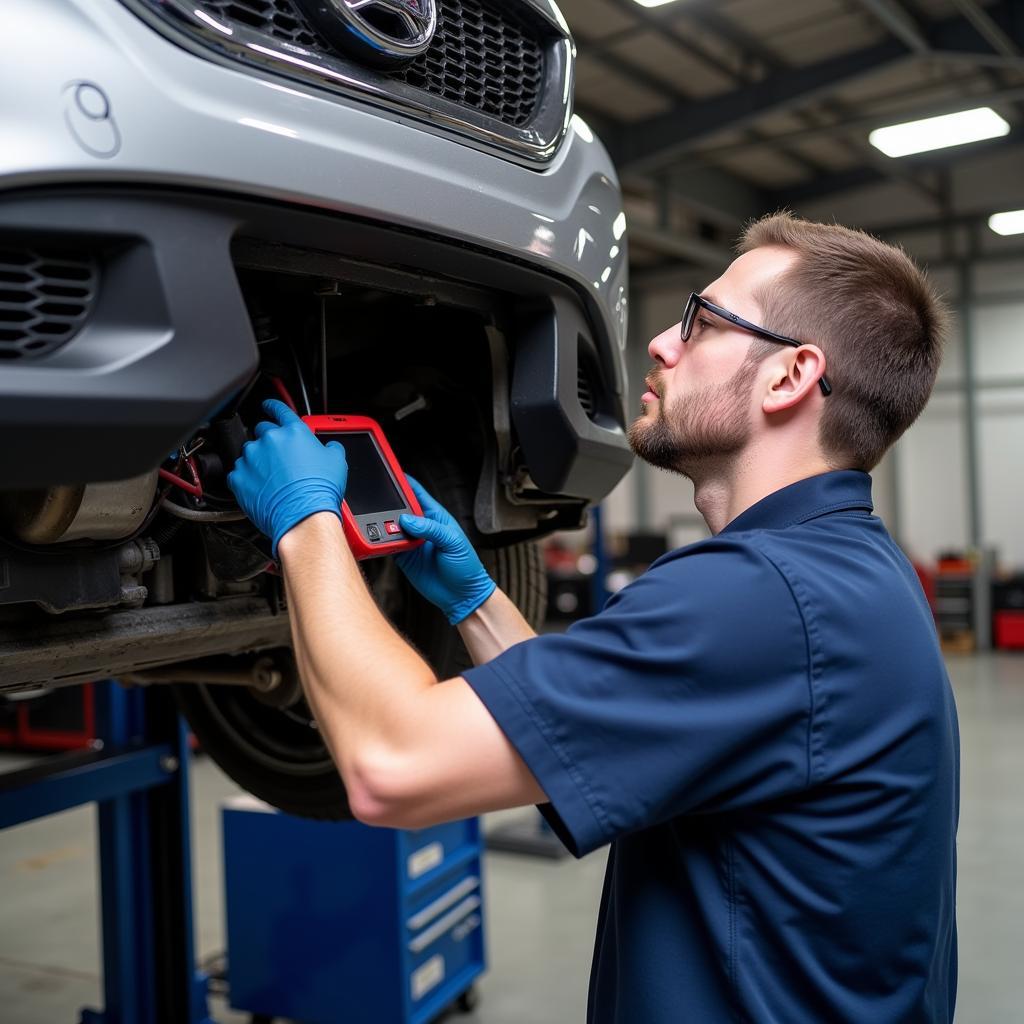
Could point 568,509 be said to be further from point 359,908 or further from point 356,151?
point 359,908

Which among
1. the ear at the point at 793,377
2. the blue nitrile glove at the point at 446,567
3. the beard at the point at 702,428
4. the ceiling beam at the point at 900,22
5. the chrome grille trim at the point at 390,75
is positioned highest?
the ceiling beam at the point at 900,22

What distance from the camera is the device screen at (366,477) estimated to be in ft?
3.95

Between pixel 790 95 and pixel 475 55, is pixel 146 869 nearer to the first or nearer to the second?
pixel 475 55

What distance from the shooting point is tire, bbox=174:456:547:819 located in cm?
164

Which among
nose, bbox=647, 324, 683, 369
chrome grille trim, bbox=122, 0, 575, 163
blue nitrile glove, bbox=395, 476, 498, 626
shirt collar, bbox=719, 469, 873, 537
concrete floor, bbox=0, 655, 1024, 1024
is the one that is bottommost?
concrete floor, bbox=0, 655, 1024, 1024

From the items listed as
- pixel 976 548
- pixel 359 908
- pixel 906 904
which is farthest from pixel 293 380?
pixel 976 548

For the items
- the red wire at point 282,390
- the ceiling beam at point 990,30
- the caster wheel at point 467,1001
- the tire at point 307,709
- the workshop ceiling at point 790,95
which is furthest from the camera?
the workshop ceiling at point 790,95

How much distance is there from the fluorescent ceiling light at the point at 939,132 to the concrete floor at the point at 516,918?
4.21 metres

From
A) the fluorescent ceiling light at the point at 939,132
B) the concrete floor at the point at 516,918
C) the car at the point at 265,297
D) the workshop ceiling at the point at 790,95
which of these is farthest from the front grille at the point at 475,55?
the fluorescent ceiling light at the point at 939,132

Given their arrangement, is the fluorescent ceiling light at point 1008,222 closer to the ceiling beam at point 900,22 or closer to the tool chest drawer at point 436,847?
the ceiling beam at point 900,22

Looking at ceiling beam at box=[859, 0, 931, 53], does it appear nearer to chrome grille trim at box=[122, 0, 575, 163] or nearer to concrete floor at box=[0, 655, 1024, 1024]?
concrete floor at box=[0, 655, 1024, 1024]

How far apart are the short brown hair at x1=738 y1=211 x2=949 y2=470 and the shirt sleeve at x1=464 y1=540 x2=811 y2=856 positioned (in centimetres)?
27

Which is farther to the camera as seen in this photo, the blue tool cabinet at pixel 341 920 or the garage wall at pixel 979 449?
the garage wall at pixel 979 449

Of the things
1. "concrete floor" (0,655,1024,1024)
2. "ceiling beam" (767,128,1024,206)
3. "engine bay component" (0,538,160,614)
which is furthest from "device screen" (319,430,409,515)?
"ceiling beam" (767,128,1024,206)
